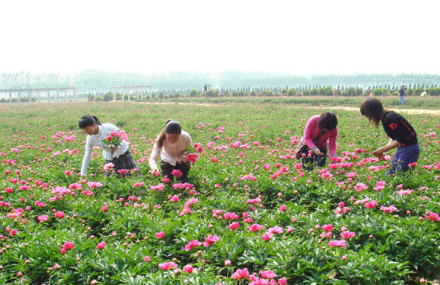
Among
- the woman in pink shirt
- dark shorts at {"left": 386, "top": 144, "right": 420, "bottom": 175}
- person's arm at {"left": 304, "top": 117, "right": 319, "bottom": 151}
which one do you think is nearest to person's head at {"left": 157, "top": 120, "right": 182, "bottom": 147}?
the woman in pink shirt

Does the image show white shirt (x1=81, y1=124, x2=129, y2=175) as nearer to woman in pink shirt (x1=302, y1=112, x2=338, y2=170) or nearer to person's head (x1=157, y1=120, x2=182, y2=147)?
person's head (x1=157, y1=120, x2=182, y2=147)

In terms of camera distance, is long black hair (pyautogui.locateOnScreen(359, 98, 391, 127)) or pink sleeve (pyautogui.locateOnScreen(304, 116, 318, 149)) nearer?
long black hair (pyautogui.locateOnScreen(359, 98, 391, 127))

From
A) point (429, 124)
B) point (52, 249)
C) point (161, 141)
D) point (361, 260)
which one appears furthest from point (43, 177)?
point (429, 124)

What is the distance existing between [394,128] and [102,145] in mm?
3747

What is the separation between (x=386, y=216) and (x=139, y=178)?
9.99 ft

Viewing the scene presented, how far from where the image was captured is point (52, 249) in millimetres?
2719

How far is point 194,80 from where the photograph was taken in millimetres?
129625

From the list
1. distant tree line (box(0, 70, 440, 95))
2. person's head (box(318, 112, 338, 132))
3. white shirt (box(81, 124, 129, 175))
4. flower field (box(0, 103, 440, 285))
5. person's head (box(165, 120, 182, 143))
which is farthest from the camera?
distant tree line (box(0, 70, 440, 95))

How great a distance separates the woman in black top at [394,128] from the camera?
13.4ft

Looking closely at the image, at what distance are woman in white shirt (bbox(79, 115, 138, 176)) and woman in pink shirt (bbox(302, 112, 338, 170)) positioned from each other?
2445mm

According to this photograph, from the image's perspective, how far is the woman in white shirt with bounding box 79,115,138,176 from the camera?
15.2 feet

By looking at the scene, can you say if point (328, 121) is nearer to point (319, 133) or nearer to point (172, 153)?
point (319, 133)

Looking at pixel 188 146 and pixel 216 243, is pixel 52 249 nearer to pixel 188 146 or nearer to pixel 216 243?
pixel 216 243

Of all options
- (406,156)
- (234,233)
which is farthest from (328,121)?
(234,233)
